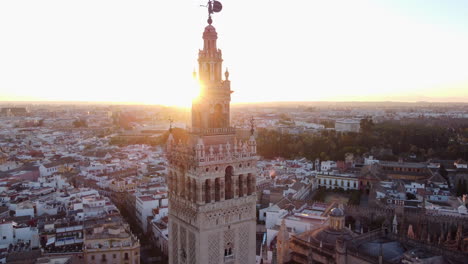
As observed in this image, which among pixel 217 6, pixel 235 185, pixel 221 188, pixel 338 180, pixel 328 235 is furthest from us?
pixel 338 180

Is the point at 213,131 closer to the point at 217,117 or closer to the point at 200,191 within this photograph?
the point at 217,117

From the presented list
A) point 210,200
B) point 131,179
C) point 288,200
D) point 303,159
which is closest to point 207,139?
point 210,200

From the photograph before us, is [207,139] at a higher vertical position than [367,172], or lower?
higher

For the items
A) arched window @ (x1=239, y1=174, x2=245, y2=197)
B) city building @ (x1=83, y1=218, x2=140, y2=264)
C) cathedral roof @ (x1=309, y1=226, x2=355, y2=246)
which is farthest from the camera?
city building @ (x1=83, y1=218, x2=140, y2=264)

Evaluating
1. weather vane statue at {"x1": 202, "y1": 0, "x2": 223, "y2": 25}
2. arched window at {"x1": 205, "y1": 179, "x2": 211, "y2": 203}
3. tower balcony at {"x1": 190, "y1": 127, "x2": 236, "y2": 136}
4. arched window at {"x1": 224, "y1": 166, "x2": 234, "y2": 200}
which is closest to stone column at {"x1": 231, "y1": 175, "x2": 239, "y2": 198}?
arched window at {"x1": 224, "y1": 166, "x2": 234, "y2": 200}

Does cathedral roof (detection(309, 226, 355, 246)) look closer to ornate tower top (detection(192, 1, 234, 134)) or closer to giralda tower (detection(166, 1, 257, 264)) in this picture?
giralda tower (detection(166, 1, 257, 264))

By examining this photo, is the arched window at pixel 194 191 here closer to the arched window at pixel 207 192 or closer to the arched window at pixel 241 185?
the arched window at pixel 207 192

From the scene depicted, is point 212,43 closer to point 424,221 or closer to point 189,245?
point 189,245

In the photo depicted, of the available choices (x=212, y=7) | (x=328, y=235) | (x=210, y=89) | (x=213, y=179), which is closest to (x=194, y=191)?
(x=213, y=179)
